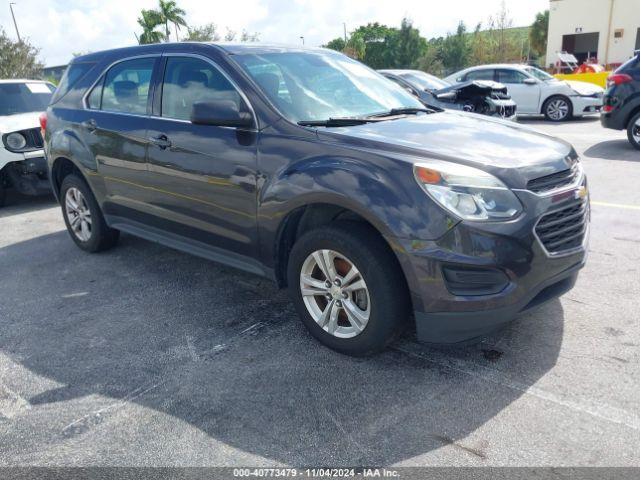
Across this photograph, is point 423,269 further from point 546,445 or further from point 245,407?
point 245,407

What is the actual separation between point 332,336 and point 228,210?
111 centimetres

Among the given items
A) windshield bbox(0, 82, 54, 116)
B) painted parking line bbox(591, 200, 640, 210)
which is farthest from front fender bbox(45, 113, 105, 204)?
painted parking line bbox(591, 200, 640, 210)

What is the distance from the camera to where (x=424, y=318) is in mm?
2949

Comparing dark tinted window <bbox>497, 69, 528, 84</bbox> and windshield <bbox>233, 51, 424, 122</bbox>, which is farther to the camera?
dark tinted window <bbox>497, 69, 528, 84</bbox>

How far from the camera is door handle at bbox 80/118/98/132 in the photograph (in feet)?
16.2

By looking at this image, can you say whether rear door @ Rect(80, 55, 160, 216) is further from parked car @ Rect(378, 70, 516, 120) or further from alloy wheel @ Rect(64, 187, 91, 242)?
parked car @ Rect(378, 70, 516, 120)

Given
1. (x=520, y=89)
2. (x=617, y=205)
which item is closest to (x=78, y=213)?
(x=617, y=205)

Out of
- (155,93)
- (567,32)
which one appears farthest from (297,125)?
(567,32)

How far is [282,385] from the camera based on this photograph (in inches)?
122

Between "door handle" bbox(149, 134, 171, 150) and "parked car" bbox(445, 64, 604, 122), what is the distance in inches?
468

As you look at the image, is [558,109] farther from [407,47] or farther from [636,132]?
[407,47]

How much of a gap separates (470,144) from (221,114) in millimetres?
1509

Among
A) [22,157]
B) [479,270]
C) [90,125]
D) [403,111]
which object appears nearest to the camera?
[479,270]

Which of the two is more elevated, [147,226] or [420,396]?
[147,226]
